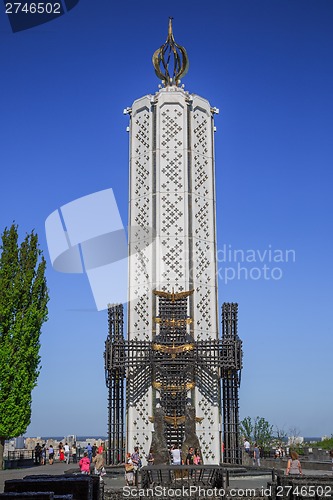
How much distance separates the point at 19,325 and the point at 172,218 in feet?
29.1

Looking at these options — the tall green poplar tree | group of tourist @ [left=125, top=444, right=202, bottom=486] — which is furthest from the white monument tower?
the tall green poplar tree

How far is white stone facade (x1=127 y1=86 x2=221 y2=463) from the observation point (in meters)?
29.6

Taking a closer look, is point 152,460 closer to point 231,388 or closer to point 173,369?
point 173,369

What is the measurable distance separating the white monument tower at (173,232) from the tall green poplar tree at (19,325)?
5.52 m

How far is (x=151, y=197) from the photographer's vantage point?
30.3 metres

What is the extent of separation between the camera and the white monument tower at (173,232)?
1129 inches

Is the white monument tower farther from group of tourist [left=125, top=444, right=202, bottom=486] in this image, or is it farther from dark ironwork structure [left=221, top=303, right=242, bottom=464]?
group of tourist [left=125, top=444, right=202, bottom=486]

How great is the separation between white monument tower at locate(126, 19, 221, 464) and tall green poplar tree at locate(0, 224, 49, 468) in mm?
5525

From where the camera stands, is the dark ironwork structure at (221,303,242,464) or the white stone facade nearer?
the dark ironwork structure at (221,303,242,464)

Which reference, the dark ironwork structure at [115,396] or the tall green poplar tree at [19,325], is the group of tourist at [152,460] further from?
the tall green poplar tree at [19,325]

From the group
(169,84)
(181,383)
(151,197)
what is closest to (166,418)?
(181,383)

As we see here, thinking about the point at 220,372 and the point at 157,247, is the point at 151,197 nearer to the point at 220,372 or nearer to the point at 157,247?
the point at 157,247

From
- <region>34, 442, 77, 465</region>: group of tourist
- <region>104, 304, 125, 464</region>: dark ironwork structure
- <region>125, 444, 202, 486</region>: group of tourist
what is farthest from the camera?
<region>34, 442, 77, 465</region>: group of tourist

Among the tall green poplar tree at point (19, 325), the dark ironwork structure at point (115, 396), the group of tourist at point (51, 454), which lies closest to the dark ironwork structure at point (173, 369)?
the dark ironwork structure at point (115, 396)
